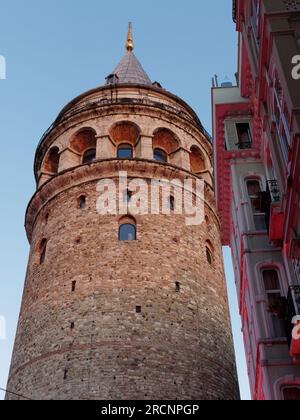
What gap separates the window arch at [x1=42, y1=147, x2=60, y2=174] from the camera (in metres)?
24.6

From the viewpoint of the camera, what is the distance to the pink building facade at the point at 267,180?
1003cm

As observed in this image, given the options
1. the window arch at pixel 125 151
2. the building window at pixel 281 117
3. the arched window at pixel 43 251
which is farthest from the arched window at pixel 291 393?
the window arch at pixel 125 151

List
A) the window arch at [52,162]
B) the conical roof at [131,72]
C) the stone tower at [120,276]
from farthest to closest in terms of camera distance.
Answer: the conical roof at [131,72] < the window arch at [52,162] < the stone tower at [120,276]

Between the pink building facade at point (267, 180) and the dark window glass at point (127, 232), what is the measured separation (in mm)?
4652

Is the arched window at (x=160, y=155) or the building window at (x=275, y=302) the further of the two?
the arched window at (x=160, y=155)

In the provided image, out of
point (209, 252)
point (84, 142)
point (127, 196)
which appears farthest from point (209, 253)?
point (84, 142)

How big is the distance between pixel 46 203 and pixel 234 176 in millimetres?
9933

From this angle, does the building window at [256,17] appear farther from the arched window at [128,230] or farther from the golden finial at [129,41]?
the golden finial at [129,41]

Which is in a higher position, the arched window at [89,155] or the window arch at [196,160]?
the window arch at [196,160]

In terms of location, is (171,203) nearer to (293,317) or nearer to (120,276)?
(120,276)

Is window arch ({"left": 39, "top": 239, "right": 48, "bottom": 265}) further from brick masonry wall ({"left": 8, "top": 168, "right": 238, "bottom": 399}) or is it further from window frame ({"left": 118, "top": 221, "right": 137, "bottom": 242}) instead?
window frame ({"left": 118, "top": 221, "right": 137, "bottom": 242})
